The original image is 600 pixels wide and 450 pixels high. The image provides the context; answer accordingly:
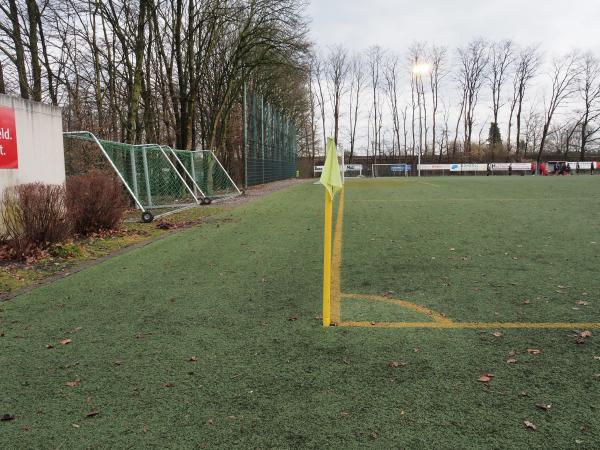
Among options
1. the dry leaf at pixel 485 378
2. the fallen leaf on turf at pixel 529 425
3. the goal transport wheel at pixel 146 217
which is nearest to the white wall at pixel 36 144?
the goal transport wheel at pixel 146 217

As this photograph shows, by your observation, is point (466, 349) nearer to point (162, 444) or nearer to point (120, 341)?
point (162, 444)

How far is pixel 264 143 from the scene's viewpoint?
1446 inches

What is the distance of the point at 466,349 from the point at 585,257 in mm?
4520

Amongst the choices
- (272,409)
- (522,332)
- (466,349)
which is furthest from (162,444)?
(522,332)

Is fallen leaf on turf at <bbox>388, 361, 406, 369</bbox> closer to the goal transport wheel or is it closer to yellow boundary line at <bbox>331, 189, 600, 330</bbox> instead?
yellow boundary line at <bbox>331, 189, 600, 330</bbox>

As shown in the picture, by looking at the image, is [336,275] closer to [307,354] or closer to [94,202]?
[307,354]

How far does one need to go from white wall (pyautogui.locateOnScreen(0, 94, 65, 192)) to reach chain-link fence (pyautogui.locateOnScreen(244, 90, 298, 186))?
19127mm

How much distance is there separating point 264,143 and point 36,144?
28.4 meters

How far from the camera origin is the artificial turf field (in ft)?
8.81

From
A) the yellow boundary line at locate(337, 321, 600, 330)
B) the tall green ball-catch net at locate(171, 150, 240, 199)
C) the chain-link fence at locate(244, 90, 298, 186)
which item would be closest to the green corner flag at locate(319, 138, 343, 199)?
the yellow boundary line at locate(337, 321, 600, 330)

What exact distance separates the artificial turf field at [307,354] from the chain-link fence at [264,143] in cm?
2284

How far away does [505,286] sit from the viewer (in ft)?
18.6

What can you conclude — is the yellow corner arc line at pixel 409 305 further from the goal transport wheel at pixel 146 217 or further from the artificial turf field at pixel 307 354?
the goal transport wheel at pixel 146 217

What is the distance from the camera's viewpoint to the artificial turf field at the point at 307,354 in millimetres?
2686
